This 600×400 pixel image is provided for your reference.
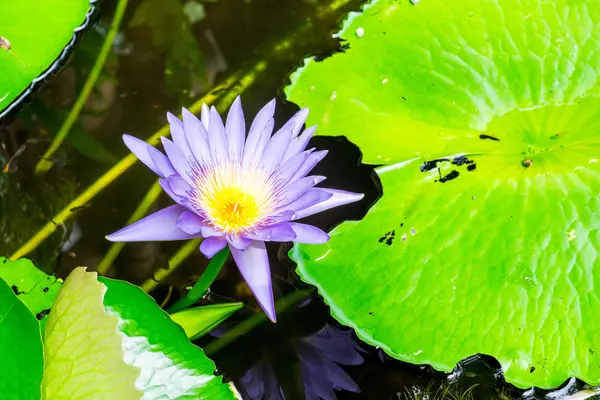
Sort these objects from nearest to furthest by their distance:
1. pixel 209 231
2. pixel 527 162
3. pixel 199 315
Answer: pixel 209 231
pixel 199 315
pixel 527 162

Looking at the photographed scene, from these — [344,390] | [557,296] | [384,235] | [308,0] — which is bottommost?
[344,390]

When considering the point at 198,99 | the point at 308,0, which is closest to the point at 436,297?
the point at 198,99

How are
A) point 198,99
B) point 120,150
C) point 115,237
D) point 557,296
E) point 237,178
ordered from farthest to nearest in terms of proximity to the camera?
point 198,99, point 120,150, point 557,296, point 237,178, point 115,237

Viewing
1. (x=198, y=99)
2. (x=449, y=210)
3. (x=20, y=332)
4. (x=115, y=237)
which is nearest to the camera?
(x=20, y=332)

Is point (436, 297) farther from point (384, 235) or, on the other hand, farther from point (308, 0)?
point (308, 0)

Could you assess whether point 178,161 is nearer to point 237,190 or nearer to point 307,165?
point 237,190

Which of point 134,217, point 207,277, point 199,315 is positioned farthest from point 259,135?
point 134,217

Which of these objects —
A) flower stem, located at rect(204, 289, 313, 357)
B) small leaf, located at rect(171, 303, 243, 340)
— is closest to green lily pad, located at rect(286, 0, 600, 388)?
flower stem, located at rect(204, 289, 313, 357)
